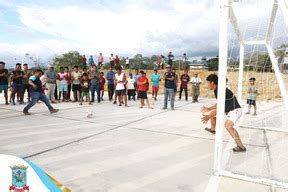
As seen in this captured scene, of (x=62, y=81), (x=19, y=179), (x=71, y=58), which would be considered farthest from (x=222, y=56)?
(x=71, y=58)

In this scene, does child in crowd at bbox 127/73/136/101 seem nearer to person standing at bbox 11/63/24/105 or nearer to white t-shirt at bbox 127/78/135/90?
white t-shirt at bbox 127/78/135/90

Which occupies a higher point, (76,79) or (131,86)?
(76,79)

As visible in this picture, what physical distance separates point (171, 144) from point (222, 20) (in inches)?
114

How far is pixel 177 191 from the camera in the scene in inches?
151

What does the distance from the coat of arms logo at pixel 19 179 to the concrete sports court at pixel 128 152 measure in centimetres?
153

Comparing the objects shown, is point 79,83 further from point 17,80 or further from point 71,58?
point 71,58

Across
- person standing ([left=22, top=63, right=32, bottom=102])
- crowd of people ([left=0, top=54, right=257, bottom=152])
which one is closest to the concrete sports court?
crowd of people ([left=0, top=54, right=257, bottom=152])

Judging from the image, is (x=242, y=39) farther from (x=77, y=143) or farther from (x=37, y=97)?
(x=37, y=97)

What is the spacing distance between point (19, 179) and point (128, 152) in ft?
10.8

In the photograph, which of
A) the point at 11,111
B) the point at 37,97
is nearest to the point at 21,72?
the point at 11,111

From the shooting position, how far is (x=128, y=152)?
552 cm

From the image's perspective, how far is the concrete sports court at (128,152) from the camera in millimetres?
4105

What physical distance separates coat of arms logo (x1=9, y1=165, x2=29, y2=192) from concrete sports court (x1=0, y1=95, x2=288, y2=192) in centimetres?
153

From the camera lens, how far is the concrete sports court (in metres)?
4.11
